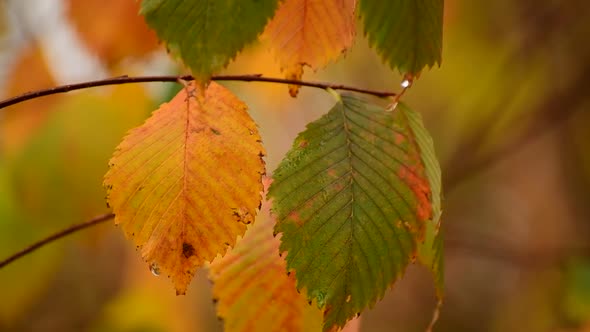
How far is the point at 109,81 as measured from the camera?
21.0 inches

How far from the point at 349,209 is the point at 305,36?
16cm

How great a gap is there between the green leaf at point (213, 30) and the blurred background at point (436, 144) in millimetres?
813

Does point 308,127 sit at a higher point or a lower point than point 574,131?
lower

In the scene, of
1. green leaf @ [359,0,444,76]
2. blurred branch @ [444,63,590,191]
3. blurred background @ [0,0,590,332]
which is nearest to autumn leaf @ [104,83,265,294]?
green leaf @ [359,0,444,76]

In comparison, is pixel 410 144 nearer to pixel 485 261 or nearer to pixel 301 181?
pixel 301 181

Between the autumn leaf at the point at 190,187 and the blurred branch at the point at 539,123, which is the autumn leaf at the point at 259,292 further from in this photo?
the blurred branch at the point at 539,123

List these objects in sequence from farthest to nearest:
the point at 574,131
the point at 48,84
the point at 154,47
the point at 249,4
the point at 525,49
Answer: the point at 574,131 → the point at 525,49 → the point at 48,84 → the point at 154,47 → the point at 249,4

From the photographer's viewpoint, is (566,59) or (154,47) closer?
(154,47)

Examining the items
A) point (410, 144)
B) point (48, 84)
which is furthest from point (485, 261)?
point (410, 144)

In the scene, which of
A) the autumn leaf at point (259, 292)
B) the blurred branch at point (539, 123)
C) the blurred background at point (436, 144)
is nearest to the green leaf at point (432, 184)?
the autumn leaf at point (259, 292)

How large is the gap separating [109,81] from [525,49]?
2.12 metres

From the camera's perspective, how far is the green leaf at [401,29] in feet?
1.70

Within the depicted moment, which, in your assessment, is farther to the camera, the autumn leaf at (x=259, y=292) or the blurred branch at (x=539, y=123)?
the blurred branch at (x=539, y=123)

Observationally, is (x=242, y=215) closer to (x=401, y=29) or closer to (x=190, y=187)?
(x=190, y=187)
